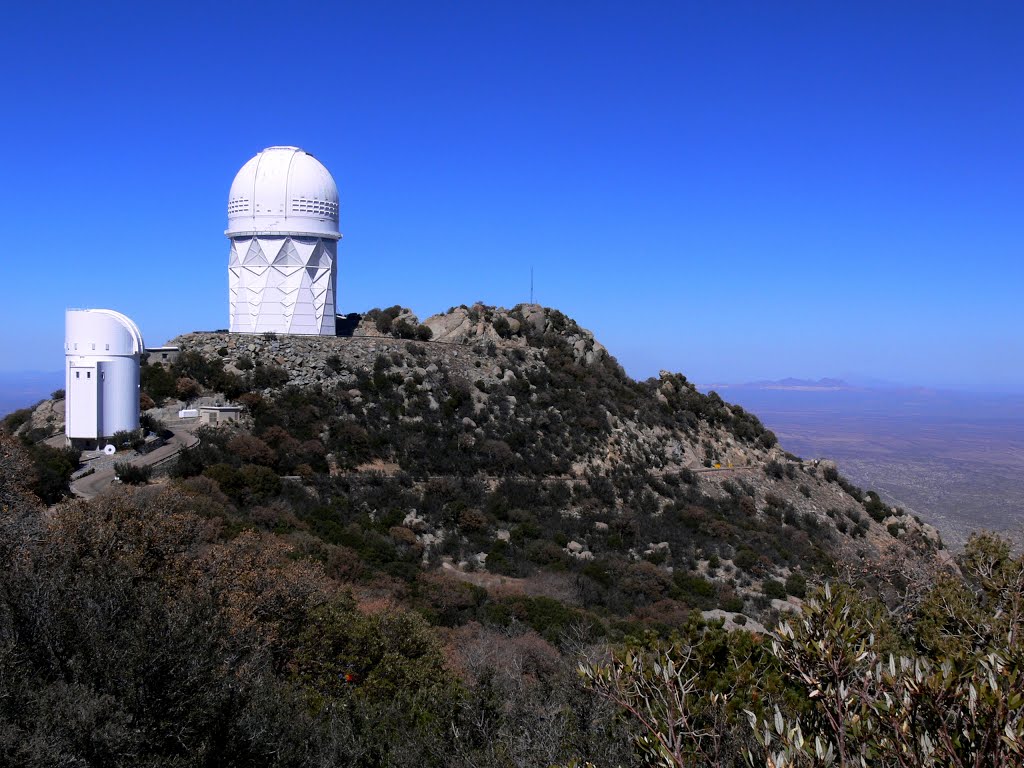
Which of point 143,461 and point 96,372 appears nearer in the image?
point 143,461

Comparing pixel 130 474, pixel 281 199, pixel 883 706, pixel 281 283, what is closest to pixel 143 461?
pixel 130 474

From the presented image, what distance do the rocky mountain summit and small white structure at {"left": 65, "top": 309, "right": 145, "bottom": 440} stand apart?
2.45 metres

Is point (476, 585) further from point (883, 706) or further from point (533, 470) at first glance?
point (883, 706)

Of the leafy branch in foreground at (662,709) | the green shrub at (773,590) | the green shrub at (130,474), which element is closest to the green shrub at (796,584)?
the green shrub at (773,590)

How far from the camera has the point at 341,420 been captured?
88.9 feet

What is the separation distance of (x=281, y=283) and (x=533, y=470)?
433 inches

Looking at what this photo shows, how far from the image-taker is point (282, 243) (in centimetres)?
2900

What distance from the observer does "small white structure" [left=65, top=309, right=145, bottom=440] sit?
21125mm

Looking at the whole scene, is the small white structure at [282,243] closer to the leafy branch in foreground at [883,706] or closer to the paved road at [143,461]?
the paved road at [143,461]

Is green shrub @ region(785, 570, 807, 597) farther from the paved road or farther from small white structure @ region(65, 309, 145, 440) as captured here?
small white structure @ region(65, 309, 145, 440)

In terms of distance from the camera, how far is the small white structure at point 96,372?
21.1 m

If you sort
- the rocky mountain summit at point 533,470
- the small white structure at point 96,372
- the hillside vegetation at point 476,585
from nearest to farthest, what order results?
1. the hillside vegetation at point 476,585
2. the small white structure at point 96,372
3. the rocky mountain summit at point 533,470

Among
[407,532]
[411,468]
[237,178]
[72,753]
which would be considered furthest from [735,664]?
[237,178]

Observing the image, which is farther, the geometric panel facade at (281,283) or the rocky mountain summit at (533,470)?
the geometric panel facade at (281,283)
